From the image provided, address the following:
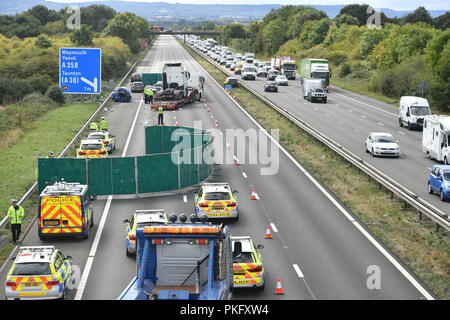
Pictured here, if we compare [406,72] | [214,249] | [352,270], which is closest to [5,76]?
[406,72]

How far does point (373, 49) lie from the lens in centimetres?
11381

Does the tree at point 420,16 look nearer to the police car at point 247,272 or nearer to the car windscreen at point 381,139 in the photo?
the car windscreen at point 381,139

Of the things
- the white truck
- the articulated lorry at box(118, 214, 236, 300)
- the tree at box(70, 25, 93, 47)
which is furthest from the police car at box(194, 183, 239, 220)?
the tree at box(70, 25, 93, 47)

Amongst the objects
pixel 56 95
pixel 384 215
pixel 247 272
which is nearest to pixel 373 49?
pixel 56 95

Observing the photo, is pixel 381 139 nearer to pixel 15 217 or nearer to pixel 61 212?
pixel 61 212

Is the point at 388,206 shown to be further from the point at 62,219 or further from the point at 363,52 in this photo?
the point at 363,52

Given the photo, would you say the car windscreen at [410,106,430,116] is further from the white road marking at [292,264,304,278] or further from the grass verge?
the white road marking at [292,264,304,278]

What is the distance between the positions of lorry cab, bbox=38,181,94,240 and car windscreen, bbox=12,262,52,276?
22.2 feet

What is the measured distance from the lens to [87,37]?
4555 inches

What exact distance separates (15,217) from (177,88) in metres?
50.1

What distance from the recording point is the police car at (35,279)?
19.9 meters

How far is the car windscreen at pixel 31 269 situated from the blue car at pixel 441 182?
768 inches

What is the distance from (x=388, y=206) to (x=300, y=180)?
23.2ft

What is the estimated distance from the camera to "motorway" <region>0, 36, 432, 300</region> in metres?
22.1
